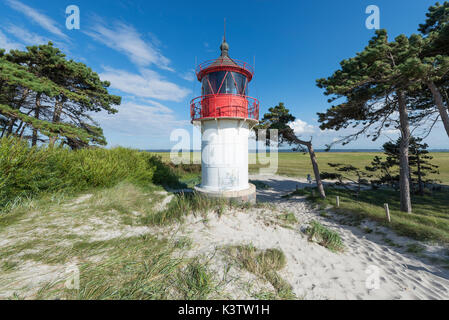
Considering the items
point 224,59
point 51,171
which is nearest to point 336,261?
point 224,59

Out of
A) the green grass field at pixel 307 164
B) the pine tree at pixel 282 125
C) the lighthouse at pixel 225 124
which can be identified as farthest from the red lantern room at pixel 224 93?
the green grass field at pixel 307 164

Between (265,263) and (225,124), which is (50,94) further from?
(265,263)

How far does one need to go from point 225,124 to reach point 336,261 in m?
7.27

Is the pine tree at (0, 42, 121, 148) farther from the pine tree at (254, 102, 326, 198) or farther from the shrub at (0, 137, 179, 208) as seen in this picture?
the pine tree at (254, 102, 326, 198)

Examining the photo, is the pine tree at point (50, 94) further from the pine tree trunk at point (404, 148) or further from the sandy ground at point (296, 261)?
the pine tree trunk at point (404, 148)

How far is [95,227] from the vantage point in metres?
4.96

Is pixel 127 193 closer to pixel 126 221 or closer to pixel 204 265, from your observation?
pixel 126 221

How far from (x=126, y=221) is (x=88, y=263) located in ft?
9.02

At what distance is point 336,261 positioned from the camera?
457 centimetres

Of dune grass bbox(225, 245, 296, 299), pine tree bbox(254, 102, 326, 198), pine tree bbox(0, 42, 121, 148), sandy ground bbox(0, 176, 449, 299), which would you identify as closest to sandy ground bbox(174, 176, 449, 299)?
sandy ground bbox(0, 176, 449, 299)

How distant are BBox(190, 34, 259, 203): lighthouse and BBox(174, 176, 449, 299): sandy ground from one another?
7.84 feet

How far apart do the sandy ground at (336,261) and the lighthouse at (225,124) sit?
2.39 meters

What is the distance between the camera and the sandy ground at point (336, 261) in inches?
139
